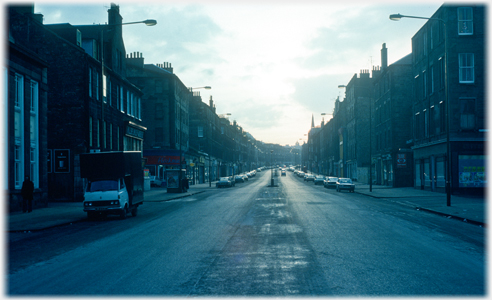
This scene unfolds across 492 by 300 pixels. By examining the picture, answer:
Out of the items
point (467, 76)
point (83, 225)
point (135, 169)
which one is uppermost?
point (467, 76)

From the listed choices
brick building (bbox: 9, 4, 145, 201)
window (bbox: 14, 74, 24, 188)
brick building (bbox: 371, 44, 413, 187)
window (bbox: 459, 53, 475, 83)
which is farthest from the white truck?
A: brick building (bbox: 371, 44, 413, 187)

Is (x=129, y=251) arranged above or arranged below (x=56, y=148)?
below

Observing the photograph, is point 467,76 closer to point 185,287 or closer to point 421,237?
point 421,237

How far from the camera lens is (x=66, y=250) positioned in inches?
438

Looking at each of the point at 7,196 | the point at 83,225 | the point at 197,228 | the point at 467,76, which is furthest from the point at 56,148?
the point at 467,76

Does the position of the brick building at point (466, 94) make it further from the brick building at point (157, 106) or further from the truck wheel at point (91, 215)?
the brick building at point (157, 106)

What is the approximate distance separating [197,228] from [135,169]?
7854 mm

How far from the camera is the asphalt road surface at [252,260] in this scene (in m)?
7.01

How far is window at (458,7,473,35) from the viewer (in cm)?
3381

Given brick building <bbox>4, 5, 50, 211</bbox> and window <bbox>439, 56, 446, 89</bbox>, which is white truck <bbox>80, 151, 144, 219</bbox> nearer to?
brick building <bbox>4, 5, 50, 211</bbox>

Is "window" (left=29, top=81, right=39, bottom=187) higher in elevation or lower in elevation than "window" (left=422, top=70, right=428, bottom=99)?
lower

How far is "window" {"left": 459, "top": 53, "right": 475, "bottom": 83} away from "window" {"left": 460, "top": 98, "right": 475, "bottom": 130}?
1.56 meters

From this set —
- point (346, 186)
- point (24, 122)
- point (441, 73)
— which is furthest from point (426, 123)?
point (24, 122)

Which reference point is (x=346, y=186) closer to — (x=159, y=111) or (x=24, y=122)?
(x=159, y=111)
